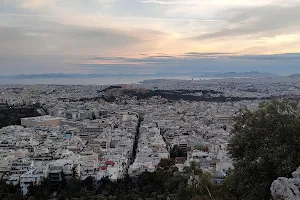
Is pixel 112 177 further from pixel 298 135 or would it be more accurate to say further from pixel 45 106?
pixel 45 106

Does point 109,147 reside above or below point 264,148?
below

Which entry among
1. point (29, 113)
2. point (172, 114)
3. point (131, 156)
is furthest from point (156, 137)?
point (29, 113)

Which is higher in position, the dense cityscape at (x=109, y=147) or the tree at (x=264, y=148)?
the tree at (x=264, y=148)

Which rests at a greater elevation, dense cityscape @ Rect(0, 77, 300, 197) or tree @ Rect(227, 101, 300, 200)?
tree @ Rect(227, 101, 300, 200)

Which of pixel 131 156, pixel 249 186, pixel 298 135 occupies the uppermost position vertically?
pixel 298 135

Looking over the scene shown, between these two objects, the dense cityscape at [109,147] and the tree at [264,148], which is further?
the dense cityscape at [109,147]

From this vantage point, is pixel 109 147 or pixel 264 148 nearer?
pixel 264 148

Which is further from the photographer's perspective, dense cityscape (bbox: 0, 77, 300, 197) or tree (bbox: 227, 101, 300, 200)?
dense cityscape (bbox: 0, 77, 300, 197)

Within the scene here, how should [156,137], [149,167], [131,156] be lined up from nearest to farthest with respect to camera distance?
[149,167], [131,156], [156,137]
